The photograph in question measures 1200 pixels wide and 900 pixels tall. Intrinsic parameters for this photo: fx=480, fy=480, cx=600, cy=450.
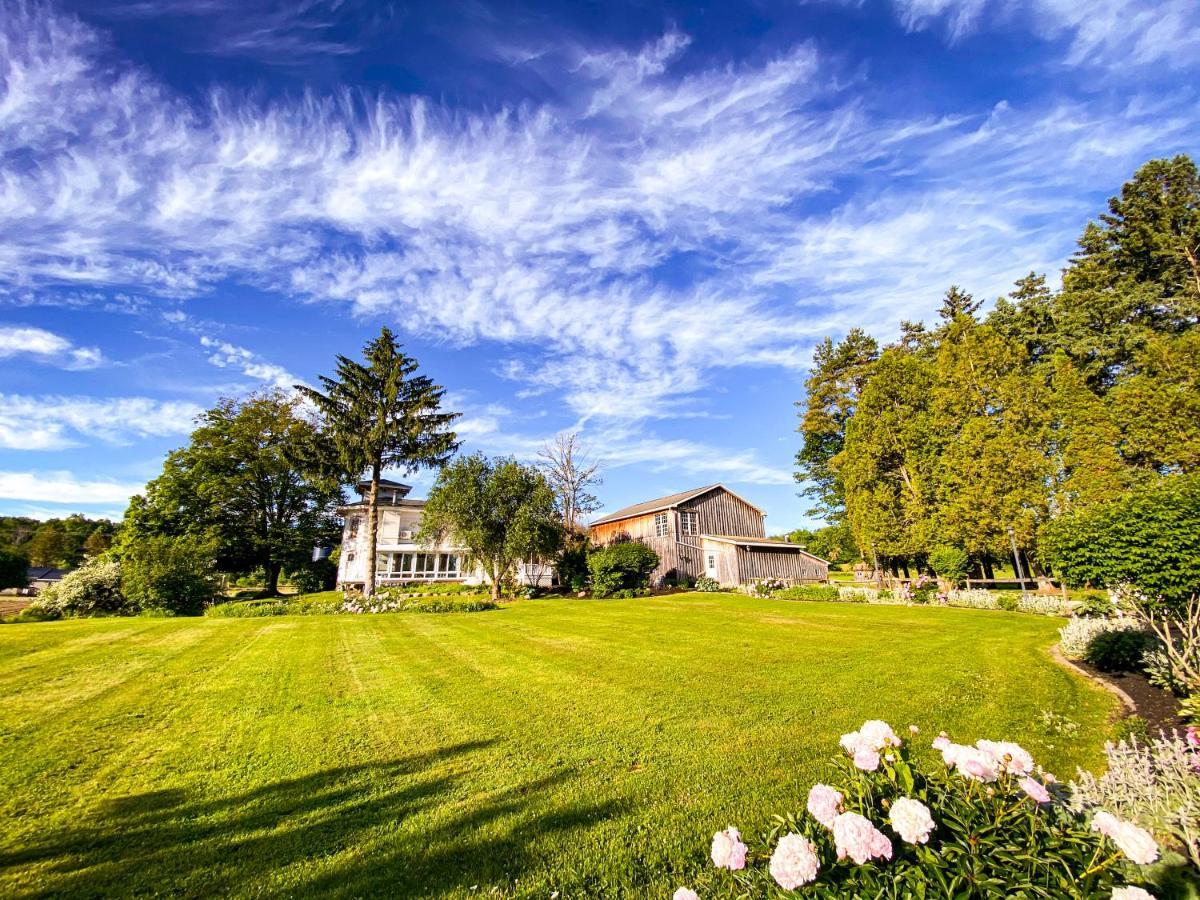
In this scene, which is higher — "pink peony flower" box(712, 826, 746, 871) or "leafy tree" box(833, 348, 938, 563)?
"leafy tree" box(833, 348, 938, 563)

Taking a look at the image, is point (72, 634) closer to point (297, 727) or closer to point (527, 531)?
point (297, 727)

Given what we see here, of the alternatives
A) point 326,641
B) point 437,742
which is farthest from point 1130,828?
point 326,641

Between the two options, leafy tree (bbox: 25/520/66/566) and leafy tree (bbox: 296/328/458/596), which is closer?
leafy tree (bbox: 296/328/458/596)

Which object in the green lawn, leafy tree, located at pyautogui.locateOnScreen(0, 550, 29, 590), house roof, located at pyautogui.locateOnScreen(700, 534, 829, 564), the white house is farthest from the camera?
the white house

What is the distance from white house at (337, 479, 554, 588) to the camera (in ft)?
110

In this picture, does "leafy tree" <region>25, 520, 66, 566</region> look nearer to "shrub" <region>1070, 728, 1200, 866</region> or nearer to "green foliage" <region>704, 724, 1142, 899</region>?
"green foliage" <region>704, 724, 1142, 899</region>

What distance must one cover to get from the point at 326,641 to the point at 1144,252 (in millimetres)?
40722

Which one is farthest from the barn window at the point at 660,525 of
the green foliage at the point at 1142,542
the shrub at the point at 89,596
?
the shrub at the point at 89,596

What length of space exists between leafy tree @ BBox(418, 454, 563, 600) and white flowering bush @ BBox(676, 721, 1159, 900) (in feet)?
73.6

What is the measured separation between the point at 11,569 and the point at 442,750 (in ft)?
125

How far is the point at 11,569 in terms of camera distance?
26.8m

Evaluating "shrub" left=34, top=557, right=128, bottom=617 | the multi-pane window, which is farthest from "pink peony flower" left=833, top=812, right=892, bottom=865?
the multi-pane window

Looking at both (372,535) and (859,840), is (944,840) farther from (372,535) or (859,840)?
(372,535)

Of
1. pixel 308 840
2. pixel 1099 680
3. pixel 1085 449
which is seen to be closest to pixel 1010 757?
pixel 308 840
